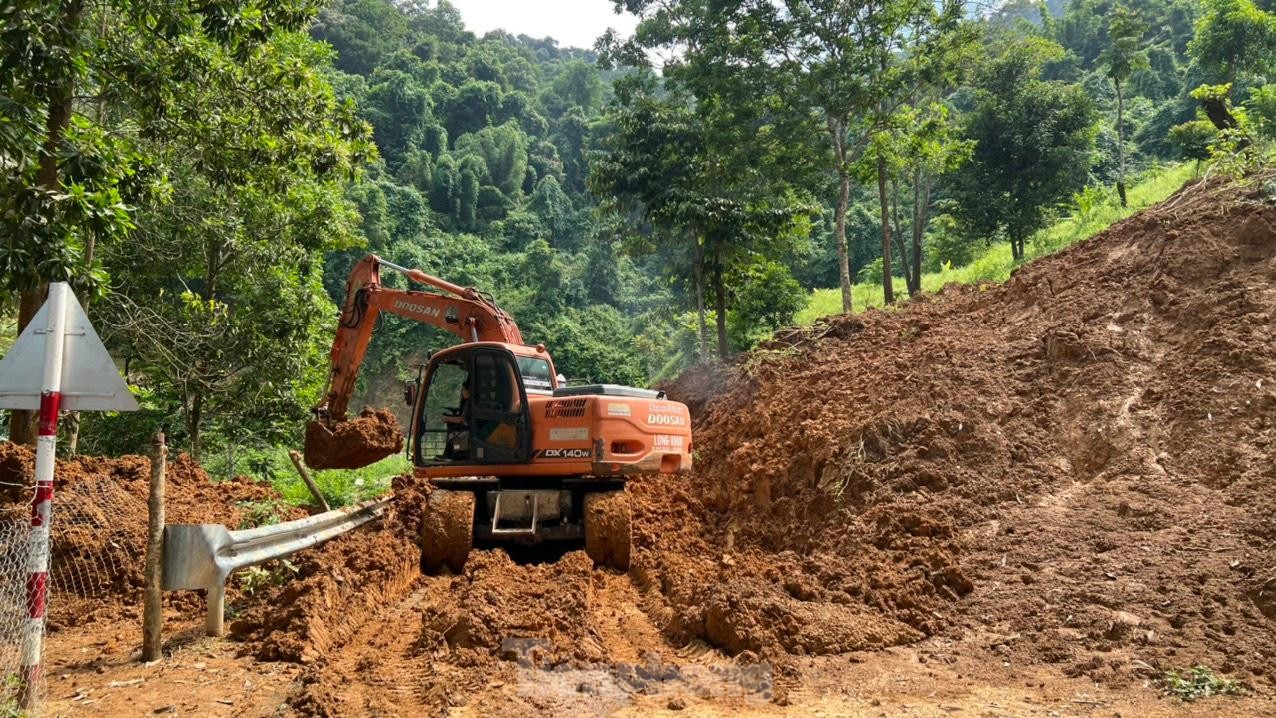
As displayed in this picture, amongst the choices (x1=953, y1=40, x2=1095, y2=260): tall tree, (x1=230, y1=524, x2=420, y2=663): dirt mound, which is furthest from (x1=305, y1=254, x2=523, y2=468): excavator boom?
(x1=953, y1=40, x2=1095, y2=260): tall tree

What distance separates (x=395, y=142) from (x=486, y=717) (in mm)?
59386

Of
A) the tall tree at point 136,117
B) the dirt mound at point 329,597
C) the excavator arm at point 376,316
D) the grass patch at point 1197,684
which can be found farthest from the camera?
the excavator arm at point 376,316

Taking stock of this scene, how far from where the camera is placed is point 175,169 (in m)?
12.6

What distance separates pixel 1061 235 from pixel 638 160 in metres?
9.89

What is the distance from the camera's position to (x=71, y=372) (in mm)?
4250

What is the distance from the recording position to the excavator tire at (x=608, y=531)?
7.85 m

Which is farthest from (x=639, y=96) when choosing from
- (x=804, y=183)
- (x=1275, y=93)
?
(x=1275, y=93)

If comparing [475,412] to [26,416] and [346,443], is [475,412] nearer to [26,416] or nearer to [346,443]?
[346,443]

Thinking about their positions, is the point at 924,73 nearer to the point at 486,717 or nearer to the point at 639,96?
the point at 639,96

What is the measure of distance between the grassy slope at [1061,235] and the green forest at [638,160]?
0.24 metres

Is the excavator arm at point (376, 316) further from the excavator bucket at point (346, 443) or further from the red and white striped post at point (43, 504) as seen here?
the red and white striped post at point (43, 504)

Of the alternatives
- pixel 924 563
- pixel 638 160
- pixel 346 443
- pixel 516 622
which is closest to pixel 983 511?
pixel 924 563

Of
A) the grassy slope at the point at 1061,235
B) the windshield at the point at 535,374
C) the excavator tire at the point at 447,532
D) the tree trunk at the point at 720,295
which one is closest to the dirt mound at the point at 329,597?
the excavator tire at the point at 447,532

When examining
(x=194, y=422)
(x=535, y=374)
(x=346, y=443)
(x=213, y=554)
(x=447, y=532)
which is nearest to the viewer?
(x=213, y=554)
